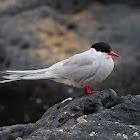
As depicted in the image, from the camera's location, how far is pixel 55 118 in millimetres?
3678

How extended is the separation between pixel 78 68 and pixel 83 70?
79 millimetres

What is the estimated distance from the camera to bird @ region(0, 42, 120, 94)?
13.8ft

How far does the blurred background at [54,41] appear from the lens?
8.18 meters

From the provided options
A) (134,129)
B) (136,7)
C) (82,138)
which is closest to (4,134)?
(82,138)

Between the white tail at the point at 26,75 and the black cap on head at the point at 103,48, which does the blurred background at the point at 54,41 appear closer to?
the white tail at the point at 26,75

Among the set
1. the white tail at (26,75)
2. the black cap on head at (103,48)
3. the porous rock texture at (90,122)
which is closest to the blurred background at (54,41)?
the white tail at (26,75)

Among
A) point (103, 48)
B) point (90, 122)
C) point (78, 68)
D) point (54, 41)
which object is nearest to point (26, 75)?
point (78, 68)

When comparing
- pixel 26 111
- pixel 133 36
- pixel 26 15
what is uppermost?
pixel 26 15

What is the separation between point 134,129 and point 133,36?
6.54 meters

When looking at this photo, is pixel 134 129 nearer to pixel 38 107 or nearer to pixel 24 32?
pixel 38 107

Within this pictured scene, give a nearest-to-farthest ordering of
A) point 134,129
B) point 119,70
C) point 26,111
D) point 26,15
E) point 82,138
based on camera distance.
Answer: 1. point 82,138
2. point 134,129
3. point 26,111
4. point 119,70
5. point 26,15

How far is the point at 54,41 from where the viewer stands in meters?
9.59

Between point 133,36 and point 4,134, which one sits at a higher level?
point 4,134

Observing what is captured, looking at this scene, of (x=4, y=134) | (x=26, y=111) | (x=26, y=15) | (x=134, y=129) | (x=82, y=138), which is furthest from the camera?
(x=26, y=15)
